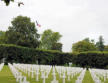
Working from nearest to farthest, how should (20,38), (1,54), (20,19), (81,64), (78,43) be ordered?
1. (1,54)
2. (81,64)
3. (20,38)
4. (20,19)
5. (78,43)

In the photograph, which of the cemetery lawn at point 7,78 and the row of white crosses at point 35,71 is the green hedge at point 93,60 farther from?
the cemetery lawn at point 7,78

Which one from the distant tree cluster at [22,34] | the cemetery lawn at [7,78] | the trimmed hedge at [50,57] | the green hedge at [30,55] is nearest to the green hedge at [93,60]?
the trimmed hedge at [50,57]

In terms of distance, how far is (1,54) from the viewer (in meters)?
37.1

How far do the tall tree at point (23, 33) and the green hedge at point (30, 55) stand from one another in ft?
26.9

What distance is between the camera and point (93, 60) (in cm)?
3859

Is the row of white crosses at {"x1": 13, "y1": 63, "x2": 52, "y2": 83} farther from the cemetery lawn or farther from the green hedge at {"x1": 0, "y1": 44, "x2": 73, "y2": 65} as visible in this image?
the green hedge at {"x1": 0, "y1": 44, "x2": 73, "y2": 65}

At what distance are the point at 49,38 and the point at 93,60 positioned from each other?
128 feet

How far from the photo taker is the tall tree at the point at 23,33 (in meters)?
48.6

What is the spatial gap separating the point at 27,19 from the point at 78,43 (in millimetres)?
25468

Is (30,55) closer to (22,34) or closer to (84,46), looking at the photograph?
(22,34)

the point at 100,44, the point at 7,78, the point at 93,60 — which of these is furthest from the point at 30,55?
the point at 100,44

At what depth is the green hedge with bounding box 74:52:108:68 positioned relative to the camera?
37.2m

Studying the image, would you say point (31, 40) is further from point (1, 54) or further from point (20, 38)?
point (1, 54)

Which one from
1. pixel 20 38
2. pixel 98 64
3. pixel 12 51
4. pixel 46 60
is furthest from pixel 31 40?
pixel 98 64
